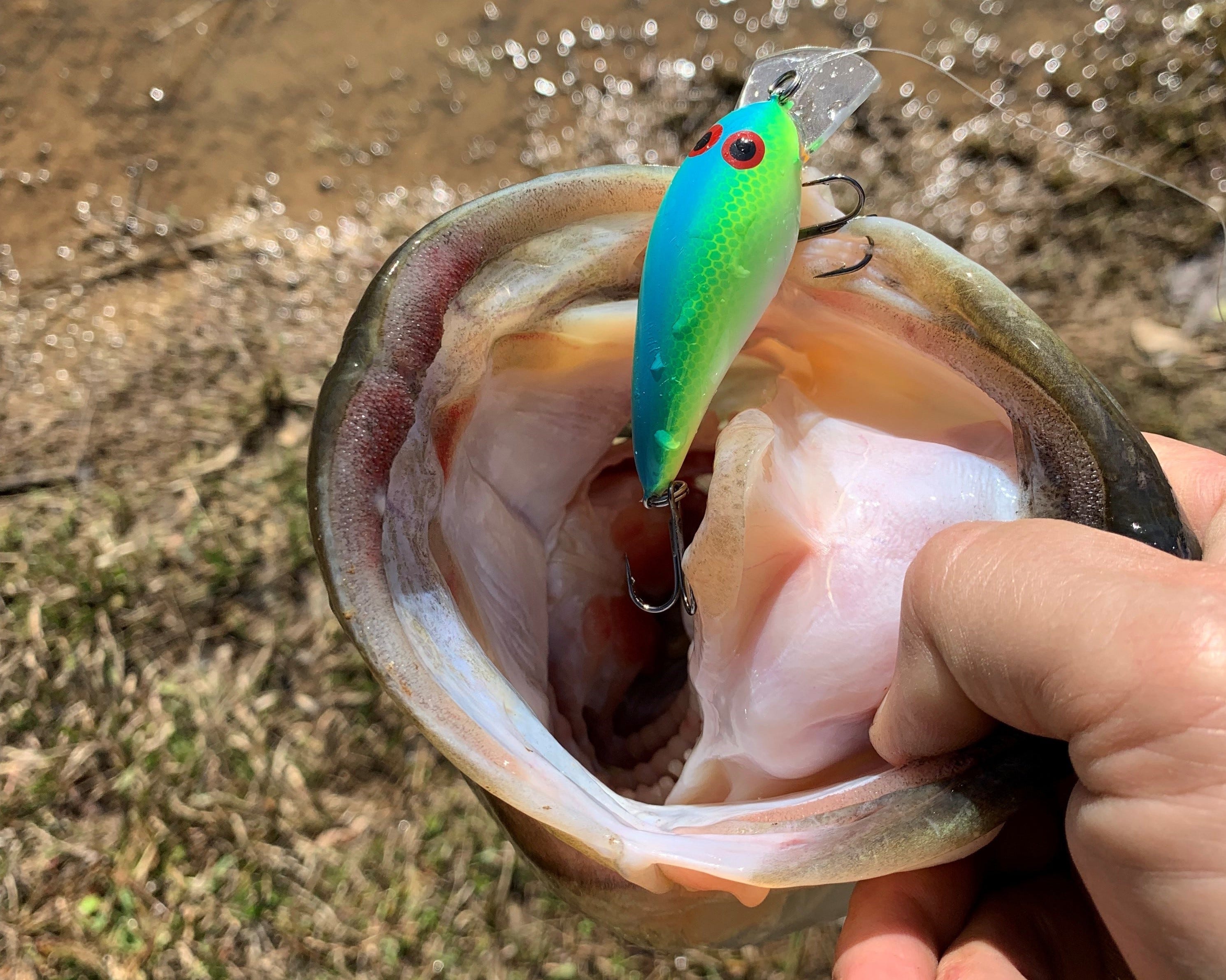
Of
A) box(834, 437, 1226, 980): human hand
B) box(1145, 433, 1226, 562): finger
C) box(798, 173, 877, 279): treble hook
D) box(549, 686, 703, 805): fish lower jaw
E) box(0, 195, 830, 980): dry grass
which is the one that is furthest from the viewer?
box(0, 195, 830, 980): dry grass

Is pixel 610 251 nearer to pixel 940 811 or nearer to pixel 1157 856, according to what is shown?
pixel 940 811

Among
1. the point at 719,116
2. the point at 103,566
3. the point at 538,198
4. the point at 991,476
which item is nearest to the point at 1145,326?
the point at 719,116

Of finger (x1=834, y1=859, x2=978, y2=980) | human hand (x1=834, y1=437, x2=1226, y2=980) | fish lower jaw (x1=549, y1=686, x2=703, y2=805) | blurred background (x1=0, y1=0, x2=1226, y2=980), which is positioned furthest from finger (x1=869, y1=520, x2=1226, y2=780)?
blurred background (x1=0, y1=0, x2=1226, y2=980)

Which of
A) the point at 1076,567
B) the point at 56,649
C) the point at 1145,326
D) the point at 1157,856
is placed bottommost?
the point at 56,649

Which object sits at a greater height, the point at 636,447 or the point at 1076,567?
the point at 1076,567

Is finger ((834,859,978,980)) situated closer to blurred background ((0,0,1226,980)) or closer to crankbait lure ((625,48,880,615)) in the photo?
crankbait lure ((625,48,880,615))

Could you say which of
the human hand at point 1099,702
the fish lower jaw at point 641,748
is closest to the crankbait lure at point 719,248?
the human hand at point 1099,702

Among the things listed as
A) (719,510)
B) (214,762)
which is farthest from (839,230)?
(214,762)
